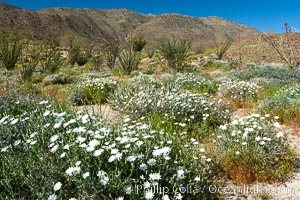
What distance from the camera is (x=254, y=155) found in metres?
3.82

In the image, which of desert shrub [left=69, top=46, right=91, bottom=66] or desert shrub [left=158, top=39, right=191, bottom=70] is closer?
desert shrub [left=158, top=39, right=191, bottom=70]

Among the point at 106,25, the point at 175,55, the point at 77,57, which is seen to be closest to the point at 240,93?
the point at 175,55

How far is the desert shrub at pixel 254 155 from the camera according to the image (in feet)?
12.1

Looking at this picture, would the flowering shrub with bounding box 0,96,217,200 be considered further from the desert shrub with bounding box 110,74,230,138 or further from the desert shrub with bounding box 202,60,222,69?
the desert shrub with bounding box 202,60,222,69

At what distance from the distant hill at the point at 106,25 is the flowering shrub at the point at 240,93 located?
5272 cm

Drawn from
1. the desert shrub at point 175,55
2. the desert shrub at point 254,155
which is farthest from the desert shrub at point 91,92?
the desert shrub at point 175,55

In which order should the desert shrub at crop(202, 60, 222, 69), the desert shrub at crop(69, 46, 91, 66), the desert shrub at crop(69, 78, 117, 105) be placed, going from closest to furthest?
1. the desert shrub at crop(69, 78, 117, 105)
2. the desert shrub at crop(202, 60, 222, 69)
3. the desert shrub at crop(69, 46, 91, 66)

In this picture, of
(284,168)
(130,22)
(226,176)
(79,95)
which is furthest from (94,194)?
(130,22)

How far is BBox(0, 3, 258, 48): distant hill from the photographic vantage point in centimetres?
8580

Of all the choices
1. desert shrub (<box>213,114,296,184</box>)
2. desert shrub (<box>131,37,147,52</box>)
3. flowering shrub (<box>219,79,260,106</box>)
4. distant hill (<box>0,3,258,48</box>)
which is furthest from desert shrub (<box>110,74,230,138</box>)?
distant hill (<box>0,3,258,48</box>)

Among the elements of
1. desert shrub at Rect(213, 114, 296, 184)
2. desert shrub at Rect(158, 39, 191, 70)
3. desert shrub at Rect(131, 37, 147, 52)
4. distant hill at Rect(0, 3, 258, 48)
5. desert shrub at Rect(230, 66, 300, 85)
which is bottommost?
desert shrub at Rect(213, 114, 296, 184)

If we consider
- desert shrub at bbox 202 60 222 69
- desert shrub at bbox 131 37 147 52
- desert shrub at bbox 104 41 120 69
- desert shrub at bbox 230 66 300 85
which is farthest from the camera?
desert shrub at bbox 131 37 147 52

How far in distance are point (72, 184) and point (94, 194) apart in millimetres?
405

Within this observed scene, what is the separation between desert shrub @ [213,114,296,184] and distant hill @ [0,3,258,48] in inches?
2235
